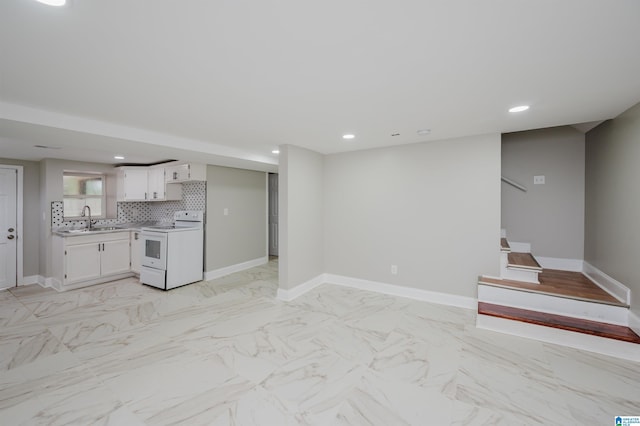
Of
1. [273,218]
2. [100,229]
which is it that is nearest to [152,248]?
[100,229]

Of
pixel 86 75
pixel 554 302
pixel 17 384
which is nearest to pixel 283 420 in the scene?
pixel 17 384

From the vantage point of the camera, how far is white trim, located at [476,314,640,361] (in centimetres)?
237

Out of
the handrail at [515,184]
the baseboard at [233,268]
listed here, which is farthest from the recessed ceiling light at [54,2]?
the handrail at [515,184]

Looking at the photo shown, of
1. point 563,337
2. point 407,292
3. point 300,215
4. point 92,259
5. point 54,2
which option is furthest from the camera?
point 92,259

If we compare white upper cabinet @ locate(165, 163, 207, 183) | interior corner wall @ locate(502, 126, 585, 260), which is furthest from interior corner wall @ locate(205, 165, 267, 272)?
interior corner wall @ locate(502, 126, 585, 260)

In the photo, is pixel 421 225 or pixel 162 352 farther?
pixel 421 225

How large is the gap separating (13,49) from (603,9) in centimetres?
301

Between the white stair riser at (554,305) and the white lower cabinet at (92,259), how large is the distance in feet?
19.3

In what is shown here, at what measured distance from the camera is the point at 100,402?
1.89m

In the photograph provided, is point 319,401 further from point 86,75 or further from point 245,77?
point 86,75

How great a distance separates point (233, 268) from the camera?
536cm

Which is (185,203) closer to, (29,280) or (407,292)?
(29,280)

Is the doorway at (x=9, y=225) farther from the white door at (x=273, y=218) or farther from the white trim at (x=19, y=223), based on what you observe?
the white door at (x=273, y=218)

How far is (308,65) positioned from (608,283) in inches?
152
